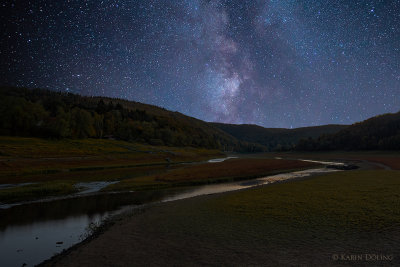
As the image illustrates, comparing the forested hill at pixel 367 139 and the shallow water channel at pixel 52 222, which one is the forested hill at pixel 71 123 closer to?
the shallow water channel at pixel 52 222

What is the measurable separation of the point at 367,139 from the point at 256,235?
149836mm

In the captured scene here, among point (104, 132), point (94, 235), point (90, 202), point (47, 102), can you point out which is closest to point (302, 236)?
point (94, 235)

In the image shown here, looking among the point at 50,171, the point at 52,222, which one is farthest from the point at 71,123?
the point at 52,222

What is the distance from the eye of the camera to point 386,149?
4213 inches

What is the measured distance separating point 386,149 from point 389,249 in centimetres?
12865

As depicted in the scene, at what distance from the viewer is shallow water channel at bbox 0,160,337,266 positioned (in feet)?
36.1

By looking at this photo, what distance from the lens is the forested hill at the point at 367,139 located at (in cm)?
11264

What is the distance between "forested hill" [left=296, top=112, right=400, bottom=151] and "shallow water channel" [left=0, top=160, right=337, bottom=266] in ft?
423

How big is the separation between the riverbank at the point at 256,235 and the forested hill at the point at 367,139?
122 m

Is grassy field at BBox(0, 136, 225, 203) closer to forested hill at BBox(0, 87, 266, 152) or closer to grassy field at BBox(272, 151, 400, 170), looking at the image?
forested hill at BBox(0, 87, 266, 152)

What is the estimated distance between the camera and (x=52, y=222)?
616 inches

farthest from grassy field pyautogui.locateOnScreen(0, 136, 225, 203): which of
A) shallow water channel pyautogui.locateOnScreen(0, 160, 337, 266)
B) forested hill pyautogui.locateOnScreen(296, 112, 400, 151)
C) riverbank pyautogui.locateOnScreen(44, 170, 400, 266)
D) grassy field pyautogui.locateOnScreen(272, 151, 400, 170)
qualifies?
forested hill pyautogui.locateOnScreen(296, 112, 400, 151)

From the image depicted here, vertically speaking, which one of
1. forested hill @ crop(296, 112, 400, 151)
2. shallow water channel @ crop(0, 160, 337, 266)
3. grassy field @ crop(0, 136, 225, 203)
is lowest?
shallow water channel @ crop(0, 160, 337, 266)

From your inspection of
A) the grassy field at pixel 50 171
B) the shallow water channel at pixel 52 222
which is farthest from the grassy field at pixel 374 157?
the grassy field at pixel 50 171
